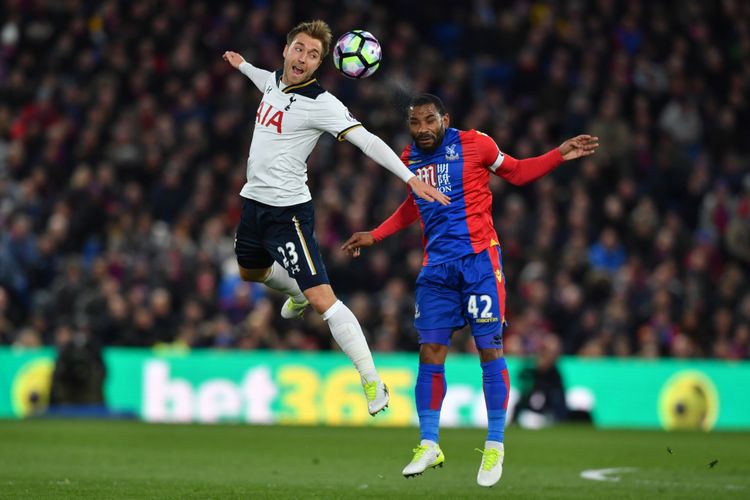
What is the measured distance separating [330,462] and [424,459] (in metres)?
2.72

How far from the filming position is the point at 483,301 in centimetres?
912

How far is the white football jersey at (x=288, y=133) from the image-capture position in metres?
9.17

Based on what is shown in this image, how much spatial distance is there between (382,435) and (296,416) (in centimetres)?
258

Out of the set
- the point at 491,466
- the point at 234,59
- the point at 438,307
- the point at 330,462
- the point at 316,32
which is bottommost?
the point at 330,462

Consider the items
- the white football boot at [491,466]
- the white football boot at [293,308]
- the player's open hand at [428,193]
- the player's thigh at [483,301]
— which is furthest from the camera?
the white football boot at [293,308]

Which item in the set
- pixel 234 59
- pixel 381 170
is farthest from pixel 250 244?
pixel 381 170

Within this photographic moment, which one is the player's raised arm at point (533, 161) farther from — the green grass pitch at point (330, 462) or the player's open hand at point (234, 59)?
the green grass pitch at point (330, 462)

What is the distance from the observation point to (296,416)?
17188 mm

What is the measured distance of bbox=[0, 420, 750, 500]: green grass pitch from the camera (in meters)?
8.88

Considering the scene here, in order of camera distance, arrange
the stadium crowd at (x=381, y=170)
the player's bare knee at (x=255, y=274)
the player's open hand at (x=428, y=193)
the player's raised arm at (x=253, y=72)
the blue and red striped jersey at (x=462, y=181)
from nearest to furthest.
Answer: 1. the player's open hand at (x=428, y=193)
2. the blue and red striped jersey at (x=462, y=181)
3. the player's raised arm at (x=253, y=72)
4. the player's bare knee at (x=255, y=274)
5. the stadium crowd at (x=381, y=170)

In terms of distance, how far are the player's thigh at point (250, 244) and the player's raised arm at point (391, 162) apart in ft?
3.22

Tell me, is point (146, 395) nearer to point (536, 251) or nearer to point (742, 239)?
point (536, 251)

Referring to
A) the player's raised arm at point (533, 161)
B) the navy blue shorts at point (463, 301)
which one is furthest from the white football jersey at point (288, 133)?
the navy blue shorts at point (463, 301)

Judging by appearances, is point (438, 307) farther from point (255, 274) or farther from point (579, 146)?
point (255, 274)
